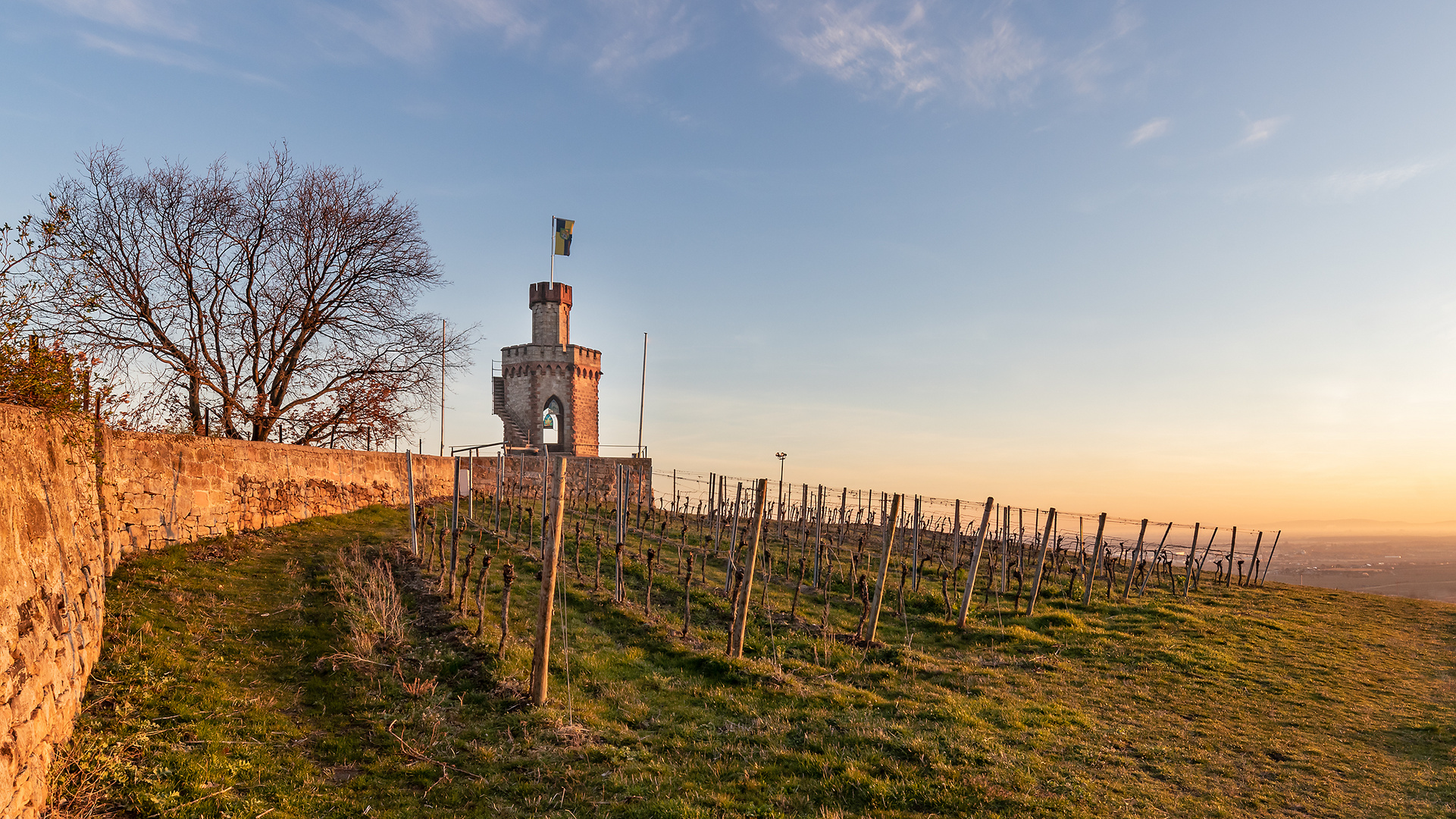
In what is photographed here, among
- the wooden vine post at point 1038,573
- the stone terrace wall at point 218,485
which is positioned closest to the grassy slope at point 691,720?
the stone terrace wall at point 218,485

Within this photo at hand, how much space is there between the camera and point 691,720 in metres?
8.70

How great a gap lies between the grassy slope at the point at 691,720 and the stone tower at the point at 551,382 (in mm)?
27701

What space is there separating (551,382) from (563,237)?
9.42 metres

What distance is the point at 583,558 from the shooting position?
19.0 metres

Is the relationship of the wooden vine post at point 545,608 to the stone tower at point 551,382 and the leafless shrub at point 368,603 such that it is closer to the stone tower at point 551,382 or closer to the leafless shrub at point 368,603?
the leafless shrub at point 368,603

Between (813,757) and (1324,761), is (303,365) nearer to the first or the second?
(813,757)

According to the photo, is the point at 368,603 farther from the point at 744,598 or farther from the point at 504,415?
the point at 504,415

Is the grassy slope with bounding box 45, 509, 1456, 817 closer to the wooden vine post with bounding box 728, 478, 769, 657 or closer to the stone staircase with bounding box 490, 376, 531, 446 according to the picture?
the wooden vine post with bounding box 728, 478, 769, 657

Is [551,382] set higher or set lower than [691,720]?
higher

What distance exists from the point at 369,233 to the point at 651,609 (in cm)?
1818

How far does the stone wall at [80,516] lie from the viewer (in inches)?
218

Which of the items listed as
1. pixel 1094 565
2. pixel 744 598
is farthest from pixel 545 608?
pixel 1094 565

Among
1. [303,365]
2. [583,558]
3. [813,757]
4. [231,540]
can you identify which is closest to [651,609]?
[583,558]

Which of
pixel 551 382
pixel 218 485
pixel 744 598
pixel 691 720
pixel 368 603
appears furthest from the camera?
pixel 551 382
